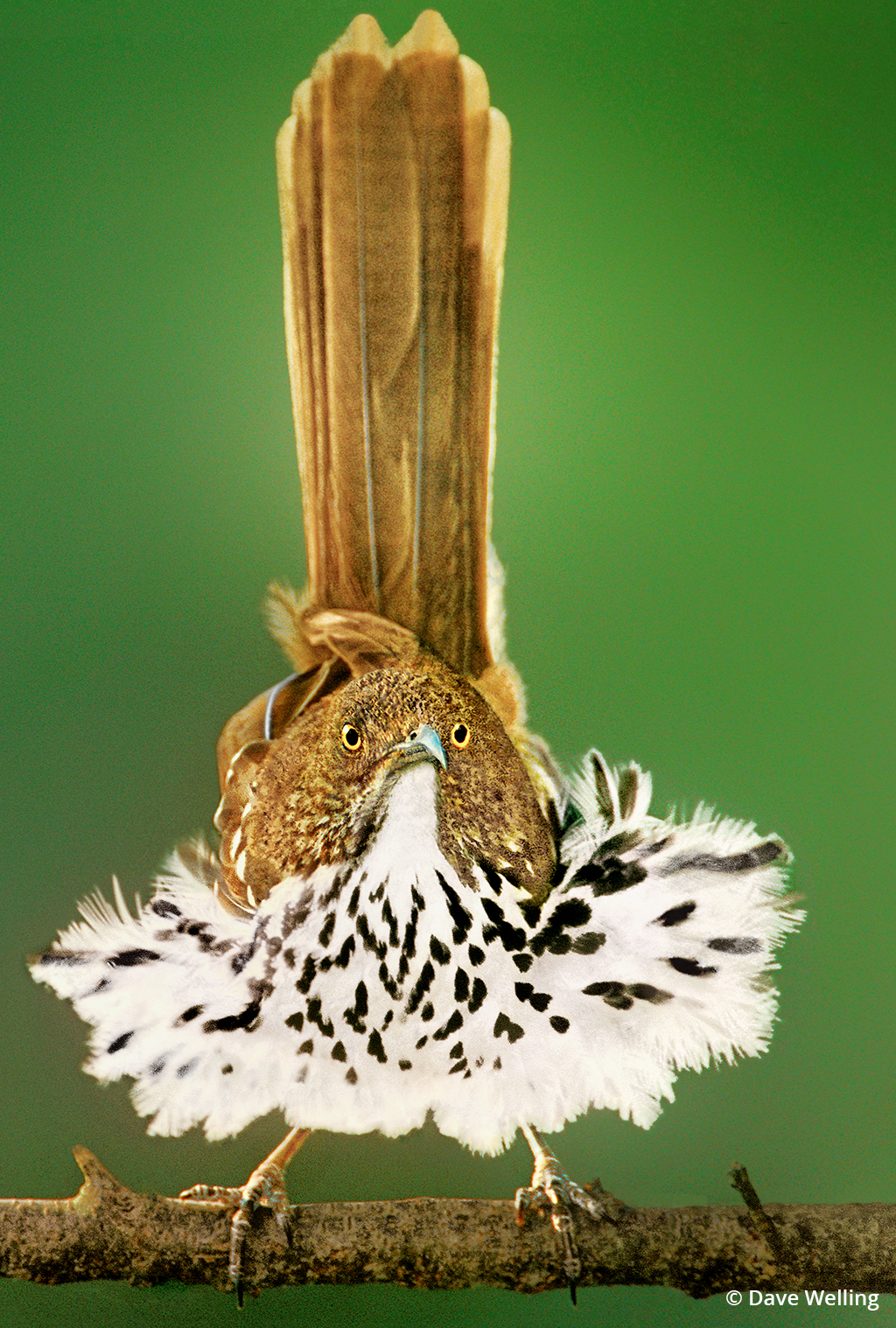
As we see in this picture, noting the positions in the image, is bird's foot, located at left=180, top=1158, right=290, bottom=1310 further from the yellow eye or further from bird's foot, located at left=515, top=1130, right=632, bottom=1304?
the yellow eye

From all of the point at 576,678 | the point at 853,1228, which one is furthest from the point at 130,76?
the point at 853,1228

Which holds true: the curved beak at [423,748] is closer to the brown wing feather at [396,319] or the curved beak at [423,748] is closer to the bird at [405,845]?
the bird at [405,845]

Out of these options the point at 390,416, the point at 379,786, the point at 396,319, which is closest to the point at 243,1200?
the point at 379,786

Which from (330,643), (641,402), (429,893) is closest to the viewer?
(429,893)

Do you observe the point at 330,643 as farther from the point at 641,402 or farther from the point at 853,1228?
the point at 853,1228

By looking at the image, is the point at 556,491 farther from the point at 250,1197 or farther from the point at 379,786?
the point at 250,1197
